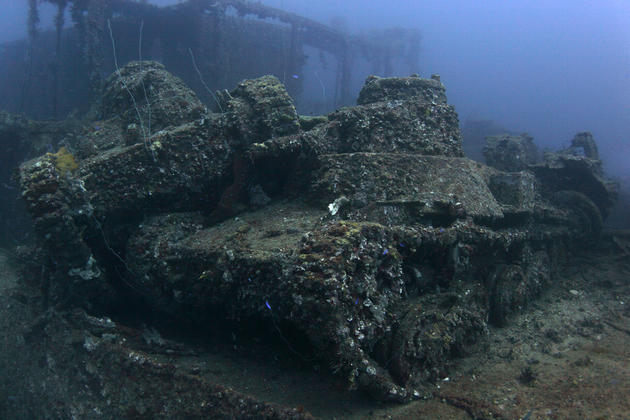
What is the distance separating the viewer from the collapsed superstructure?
308cm

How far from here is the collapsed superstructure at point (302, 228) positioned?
10.1ft

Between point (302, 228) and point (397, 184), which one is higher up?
point (397, 184)

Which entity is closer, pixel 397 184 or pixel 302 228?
pixel 302 228

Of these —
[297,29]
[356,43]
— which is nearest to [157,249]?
[297,29]

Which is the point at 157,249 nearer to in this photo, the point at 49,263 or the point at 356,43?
the point at 49,263

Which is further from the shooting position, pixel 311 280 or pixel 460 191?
pixel 460 191

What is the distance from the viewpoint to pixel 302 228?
398cm

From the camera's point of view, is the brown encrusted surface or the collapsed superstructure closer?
the collapsed superstructure

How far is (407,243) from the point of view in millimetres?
3752

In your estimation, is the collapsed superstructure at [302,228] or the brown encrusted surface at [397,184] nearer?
the collapsed superstructure at [302,228]

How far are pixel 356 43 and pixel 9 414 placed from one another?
2437 cm

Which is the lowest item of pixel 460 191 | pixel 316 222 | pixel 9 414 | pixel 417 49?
pixel 9 414

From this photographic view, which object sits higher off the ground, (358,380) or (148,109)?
(148,109)

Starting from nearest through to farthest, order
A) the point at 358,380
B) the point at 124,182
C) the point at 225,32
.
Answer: the point at 358,380 < the point at 124,182 < the point at 225,32
